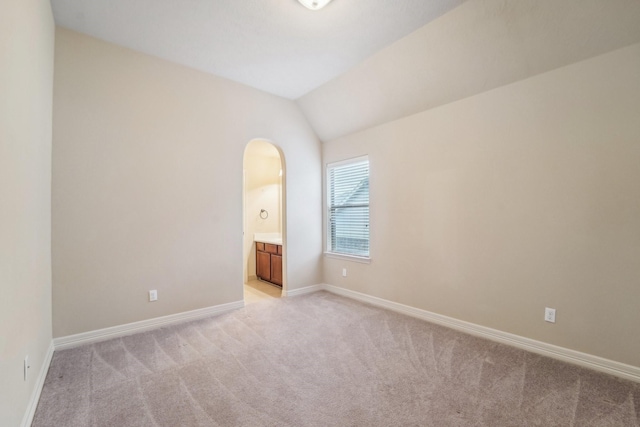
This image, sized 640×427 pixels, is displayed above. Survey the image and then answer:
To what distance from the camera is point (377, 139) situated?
3918 millimetres

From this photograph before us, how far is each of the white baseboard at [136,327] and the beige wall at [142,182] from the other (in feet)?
0.19

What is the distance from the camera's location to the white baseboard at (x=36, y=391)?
167 cm

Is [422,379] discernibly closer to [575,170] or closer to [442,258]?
[442,258]

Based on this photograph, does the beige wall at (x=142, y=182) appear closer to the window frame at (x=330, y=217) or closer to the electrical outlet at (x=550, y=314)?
the window frame at (x=330, y=217)

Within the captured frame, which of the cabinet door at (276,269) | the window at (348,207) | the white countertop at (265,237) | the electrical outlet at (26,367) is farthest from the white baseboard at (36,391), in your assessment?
the window at (348,207)

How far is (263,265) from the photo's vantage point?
5.34 meters

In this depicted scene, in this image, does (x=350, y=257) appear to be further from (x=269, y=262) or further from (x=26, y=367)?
(x=26, y=367)

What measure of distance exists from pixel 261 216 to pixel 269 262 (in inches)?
44.4

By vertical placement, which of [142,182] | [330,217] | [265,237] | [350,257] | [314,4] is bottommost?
[350,257]

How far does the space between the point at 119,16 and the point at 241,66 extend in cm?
118

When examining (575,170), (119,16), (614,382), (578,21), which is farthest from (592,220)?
(119,16)

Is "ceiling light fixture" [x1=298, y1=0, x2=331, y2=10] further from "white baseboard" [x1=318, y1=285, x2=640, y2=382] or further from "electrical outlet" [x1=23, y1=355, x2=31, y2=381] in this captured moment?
"white baseboard" [x1=318, y1=285, x2=640, y2=382]

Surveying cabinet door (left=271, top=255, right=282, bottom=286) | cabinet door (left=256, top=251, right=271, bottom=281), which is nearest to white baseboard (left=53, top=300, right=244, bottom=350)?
cabinet door (left=271, top=255, right=282, bottom=286)

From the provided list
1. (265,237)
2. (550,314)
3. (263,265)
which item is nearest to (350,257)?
(263,265)
